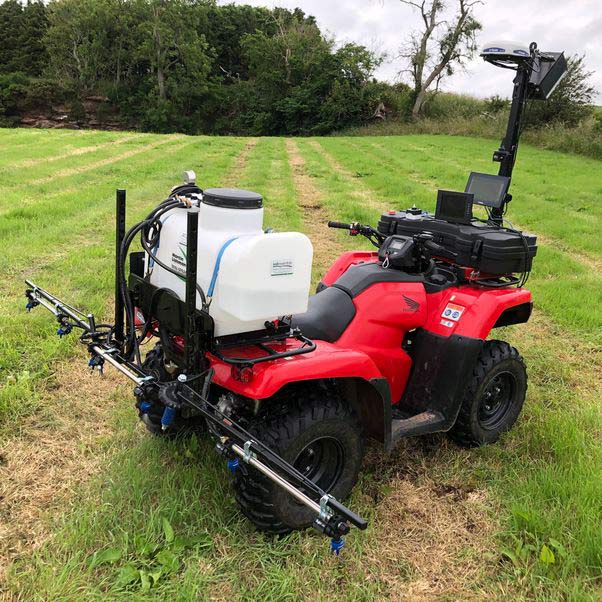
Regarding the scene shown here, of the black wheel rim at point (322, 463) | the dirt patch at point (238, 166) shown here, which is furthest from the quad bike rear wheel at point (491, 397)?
the dirt patch at point (238, 166)

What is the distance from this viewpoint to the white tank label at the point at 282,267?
2100mm

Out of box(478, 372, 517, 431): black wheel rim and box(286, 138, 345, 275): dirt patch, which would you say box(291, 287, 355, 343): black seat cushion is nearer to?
box(478, 372, 517, 431): black wheel rim

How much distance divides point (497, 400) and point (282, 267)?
1803mm

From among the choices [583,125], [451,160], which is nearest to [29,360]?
[451,160]

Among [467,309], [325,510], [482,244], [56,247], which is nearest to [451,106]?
[56,247]

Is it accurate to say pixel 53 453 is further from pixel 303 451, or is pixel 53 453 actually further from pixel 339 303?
pixel 339 303

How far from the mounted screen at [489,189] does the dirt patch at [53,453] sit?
255cm

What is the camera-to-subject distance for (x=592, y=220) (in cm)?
930

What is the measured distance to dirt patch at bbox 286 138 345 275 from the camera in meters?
6.62

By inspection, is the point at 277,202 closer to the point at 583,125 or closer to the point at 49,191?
the point at 49,191

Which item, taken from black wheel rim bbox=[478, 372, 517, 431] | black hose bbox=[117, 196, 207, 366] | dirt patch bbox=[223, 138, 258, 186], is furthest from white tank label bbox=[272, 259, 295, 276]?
dirt patch bbox=[223, 138, 258, 186]

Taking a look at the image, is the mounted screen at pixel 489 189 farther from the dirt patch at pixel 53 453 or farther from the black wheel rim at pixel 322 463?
the dirt patch at pixel 53 453

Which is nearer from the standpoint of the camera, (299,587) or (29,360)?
(299,587)

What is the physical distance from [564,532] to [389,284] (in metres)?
1.31
